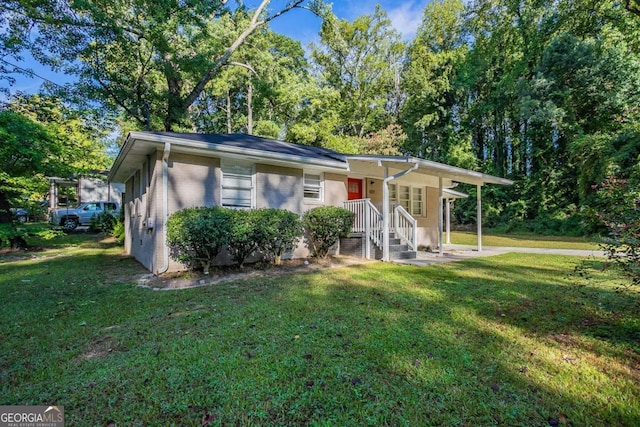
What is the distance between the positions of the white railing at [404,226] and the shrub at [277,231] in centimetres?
347

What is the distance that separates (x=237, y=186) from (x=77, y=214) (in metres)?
16.8

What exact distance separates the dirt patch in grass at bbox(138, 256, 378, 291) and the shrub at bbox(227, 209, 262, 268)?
399 millimetres

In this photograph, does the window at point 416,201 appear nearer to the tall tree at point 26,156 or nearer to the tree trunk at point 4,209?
the tall tree at point 26,156

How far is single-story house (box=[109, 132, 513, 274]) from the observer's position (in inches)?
266

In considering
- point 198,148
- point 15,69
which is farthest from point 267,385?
point 15,69

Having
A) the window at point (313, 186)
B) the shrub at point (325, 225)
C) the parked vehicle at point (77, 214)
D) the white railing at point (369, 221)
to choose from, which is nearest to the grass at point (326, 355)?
the shrub at point (325, 225)

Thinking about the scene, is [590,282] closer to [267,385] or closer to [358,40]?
[267,385]

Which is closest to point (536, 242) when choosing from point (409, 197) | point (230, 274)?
point (409, 197)

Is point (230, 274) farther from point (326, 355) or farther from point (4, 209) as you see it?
point (4, 209)

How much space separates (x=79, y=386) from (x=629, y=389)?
441cm

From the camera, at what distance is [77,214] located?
18688 mm

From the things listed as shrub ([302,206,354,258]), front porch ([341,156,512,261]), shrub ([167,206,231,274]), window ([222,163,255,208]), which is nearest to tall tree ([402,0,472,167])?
front porch ([341,156,512,261])

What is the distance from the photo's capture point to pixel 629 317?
3869 millimetres

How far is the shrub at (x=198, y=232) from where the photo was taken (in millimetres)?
6055
